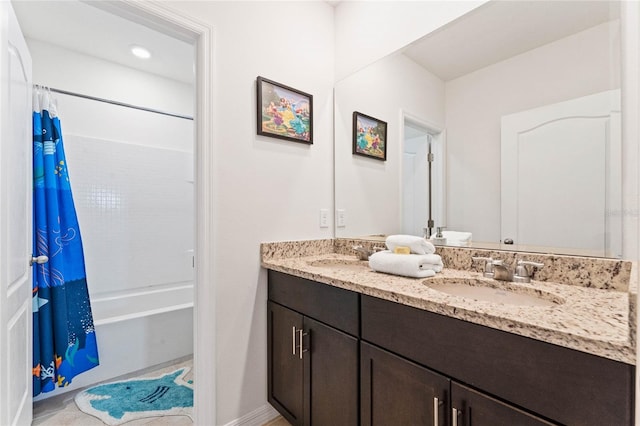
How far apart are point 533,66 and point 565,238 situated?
0.71 meters

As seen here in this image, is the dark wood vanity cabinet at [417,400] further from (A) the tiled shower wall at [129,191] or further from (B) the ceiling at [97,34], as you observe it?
(A) the tiled shower wall at [129,191]

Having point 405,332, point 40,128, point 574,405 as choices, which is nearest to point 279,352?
point 405,332

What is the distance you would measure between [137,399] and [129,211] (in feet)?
4.74

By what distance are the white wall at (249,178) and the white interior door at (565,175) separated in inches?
42.5

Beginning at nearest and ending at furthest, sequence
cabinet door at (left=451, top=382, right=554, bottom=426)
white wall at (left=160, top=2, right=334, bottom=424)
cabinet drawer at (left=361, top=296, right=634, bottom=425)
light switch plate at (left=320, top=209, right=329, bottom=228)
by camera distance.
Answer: cabinet drawer at (left=361, top=296, right=634, bottom=425), cabinet door at (left=451, top=382, right=554, bottom=426), white wall at (left=160, top=2, right=334, bottom=424), light switch plate at (left=320, top=209, right=329, bottom=228)

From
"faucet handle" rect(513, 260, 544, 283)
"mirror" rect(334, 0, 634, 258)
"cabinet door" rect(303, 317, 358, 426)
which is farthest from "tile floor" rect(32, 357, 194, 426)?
"mirror" rect(334, 0, 634, 258)

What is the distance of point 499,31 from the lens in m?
1.29

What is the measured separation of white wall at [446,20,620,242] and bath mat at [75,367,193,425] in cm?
195

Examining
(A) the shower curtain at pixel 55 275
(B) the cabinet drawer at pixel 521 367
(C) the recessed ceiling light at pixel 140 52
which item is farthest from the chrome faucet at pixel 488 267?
(C) the recessed ceiling light at pixel 140 52

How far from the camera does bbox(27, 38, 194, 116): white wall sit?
217 centimetres

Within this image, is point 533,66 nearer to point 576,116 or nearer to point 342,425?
point 576,116

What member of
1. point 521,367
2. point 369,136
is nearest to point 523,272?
point 521,367

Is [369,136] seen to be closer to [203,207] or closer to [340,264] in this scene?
[340,264]

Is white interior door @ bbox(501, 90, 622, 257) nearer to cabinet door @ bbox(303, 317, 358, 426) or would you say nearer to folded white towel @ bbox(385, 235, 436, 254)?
folded white towel @ bbox(385, 235, 436, 254)
